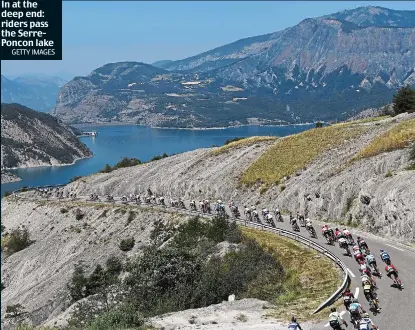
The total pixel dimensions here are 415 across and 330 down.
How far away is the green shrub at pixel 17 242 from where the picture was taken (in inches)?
2647

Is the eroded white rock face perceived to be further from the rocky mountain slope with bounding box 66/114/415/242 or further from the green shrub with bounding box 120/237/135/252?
the rocky mountain slope with bounding box 66/114/415/242

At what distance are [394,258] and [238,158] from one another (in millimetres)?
42832

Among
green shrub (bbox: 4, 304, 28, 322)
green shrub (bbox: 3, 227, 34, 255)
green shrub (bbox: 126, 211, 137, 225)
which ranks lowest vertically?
green shrub (bbox: 3, 227, 34, 255)

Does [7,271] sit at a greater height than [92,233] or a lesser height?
lesser

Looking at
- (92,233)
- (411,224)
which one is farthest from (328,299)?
(92,233)

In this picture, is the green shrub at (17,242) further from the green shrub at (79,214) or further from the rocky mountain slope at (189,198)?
the green shrub at (79,214)

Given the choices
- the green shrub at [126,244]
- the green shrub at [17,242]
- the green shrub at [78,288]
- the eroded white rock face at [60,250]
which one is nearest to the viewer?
the green shrub at [78,288]

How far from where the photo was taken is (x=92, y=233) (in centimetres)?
5916

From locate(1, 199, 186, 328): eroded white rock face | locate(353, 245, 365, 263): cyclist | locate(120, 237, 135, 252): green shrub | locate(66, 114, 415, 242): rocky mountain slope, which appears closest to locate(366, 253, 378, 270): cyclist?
locate(353, 245, 365, 263): cyclist

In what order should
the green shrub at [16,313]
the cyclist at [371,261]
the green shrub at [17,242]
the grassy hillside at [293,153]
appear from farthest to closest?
the green shrub at [17,242] → the grassy hillside at [293,153] → the green shrub at [16,313] → the cyclist at [371,261]

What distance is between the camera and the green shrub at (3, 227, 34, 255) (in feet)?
221

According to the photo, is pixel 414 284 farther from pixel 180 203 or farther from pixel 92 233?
pixel 92 233

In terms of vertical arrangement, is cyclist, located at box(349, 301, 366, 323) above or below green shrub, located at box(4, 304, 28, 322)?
above

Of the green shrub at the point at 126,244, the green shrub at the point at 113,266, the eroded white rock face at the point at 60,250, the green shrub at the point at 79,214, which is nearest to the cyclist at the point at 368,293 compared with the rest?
the green shrub at the point at 113,266
